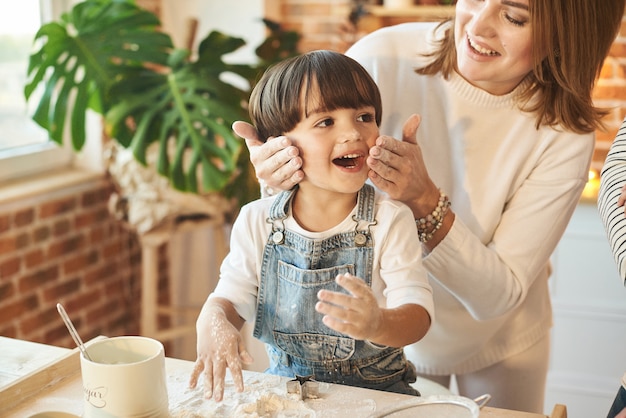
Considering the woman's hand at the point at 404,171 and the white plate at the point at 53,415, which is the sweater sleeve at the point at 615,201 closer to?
the woman's hand at the point at 404,171

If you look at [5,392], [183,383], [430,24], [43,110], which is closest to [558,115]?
[430,24]

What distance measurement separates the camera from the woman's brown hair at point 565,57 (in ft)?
4.82

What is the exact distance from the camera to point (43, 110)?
2.53m

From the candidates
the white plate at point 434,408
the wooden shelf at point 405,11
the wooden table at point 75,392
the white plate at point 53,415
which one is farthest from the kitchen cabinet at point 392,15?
the white plate at point 53,415

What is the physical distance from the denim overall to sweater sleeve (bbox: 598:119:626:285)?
394mm

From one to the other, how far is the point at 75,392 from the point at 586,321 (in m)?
2.23

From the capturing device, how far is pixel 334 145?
50.8 inches

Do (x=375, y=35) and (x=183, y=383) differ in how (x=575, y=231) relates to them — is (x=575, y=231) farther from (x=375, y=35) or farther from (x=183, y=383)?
(x=183, y=383)

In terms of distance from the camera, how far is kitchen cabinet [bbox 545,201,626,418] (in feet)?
9.62

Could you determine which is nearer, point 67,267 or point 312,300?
point 312,300

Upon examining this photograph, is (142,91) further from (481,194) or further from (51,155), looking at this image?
(481,194)

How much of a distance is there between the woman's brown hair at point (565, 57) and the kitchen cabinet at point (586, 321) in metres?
1.39

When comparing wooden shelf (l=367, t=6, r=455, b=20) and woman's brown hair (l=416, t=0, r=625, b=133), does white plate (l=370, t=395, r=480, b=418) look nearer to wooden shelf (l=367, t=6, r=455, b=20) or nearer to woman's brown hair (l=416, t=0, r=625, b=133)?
woman's brown hair (l=416, t=0, r=625, b=133)

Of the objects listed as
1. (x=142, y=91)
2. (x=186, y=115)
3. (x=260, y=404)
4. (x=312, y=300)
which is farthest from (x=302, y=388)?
Answer: (x=142, y=91)
